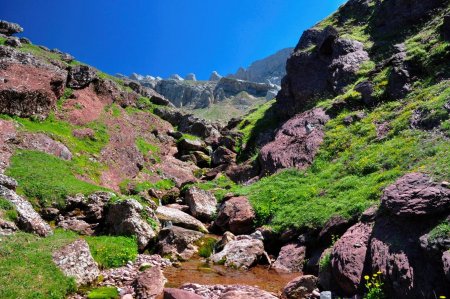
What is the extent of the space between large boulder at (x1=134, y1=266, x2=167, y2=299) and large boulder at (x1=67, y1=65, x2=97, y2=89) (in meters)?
32.8

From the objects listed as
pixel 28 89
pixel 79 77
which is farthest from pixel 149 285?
pixel 79 77

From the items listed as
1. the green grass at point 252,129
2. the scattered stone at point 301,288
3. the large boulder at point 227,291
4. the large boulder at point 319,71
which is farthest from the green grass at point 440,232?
the green grass at point 252,129

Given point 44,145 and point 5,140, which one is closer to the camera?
point 5,140

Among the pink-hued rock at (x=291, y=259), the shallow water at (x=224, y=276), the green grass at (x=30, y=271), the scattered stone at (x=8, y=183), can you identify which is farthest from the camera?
the scattered stone at (x=8, y=183)

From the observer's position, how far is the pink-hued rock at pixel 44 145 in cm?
2719

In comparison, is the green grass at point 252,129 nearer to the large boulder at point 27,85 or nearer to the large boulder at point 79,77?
the large boulder at point 79,77

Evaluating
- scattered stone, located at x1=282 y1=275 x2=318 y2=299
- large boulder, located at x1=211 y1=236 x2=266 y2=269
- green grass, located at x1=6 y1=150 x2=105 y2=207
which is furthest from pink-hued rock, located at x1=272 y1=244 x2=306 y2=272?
green grass, located at x1=6 y1=150 x2=105 y2=207

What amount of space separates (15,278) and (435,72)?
3244cm

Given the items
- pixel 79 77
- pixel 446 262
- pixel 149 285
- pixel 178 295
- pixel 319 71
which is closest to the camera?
pixel 446 262

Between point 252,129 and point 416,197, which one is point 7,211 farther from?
point 252,129

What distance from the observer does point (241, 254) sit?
62.1ft

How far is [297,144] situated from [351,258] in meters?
20.5

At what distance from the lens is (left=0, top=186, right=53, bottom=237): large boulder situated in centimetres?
1697

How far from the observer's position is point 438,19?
128ft
